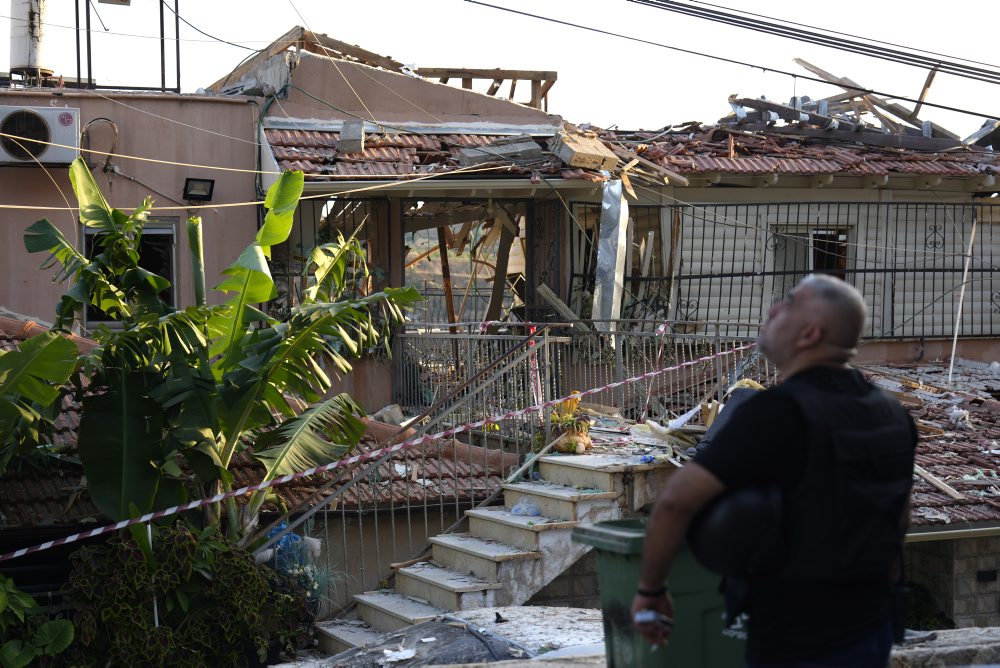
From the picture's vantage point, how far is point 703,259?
48.8 feet

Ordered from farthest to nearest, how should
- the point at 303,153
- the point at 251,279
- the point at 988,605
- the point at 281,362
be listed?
1. the point at 303,153
2. the point at 988,605
3. the point at 281,362
4. the point at 251,279

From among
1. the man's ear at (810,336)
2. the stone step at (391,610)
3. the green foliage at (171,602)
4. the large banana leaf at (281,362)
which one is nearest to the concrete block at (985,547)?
the stone step at (391,610)

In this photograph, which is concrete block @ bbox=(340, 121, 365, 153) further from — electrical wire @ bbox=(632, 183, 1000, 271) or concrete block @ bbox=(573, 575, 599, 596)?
concrete block @ bbox=(573, 575, 599, 596)

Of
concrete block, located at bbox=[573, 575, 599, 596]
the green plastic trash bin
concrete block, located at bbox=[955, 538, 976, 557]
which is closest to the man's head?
the green plastic trash bin

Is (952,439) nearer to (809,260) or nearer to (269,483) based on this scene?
(809,260)

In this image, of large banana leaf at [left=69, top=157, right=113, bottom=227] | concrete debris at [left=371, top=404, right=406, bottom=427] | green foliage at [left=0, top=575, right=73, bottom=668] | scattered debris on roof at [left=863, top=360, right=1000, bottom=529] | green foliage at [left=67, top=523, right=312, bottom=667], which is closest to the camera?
green foliage at [left=0, top=575, right=73, bottom=668]

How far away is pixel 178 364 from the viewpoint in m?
8.44

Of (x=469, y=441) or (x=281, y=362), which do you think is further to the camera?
(x=469, y=441)

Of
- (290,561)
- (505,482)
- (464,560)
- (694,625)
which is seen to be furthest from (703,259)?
(694,625)

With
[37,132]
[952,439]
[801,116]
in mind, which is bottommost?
[952,439]

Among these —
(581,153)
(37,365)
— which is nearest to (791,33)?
(581,153)

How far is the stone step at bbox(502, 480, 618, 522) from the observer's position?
9484mm

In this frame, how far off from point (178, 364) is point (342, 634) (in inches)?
112

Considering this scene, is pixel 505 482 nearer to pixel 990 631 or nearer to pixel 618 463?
pixel 618 463
